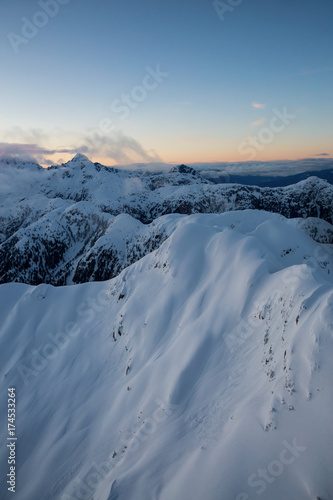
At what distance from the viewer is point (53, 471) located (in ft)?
69.7

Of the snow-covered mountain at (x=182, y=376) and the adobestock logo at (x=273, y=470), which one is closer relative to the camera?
the adobestock logo at (x=273, y=470)

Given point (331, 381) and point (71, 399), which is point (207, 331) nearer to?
point (331, 381)

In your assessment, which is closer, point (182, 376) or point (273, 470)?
point (273, 470)

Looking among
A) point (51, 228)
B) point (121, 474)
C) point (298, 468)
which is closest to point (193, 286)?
point (121, 474)

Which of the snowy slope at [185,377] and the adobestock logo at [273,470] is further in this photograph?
the snowy slope at [185,377]

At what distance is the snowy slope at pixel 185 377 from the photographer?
443 inches

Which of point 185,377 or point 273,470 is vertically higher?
point 273,470

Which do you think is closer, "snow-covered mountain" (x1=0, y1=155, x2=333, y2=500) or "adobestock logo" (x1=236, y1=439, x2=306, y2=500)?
"adobestock logo" (x1=236, y1=439, x2=306, y2=500)

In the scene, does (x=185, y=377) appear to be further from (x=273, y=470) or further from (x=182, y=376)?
(x=273, y=470)

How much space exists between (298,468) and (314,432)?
5.14ft

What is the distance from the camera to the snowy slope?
1126 centimetres

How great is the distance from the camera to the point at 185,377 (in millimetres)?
19719

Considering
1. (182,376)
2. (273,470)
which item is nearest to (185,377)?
(182,376)

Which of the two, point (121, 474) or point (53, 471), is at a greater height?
point (121, 474)
